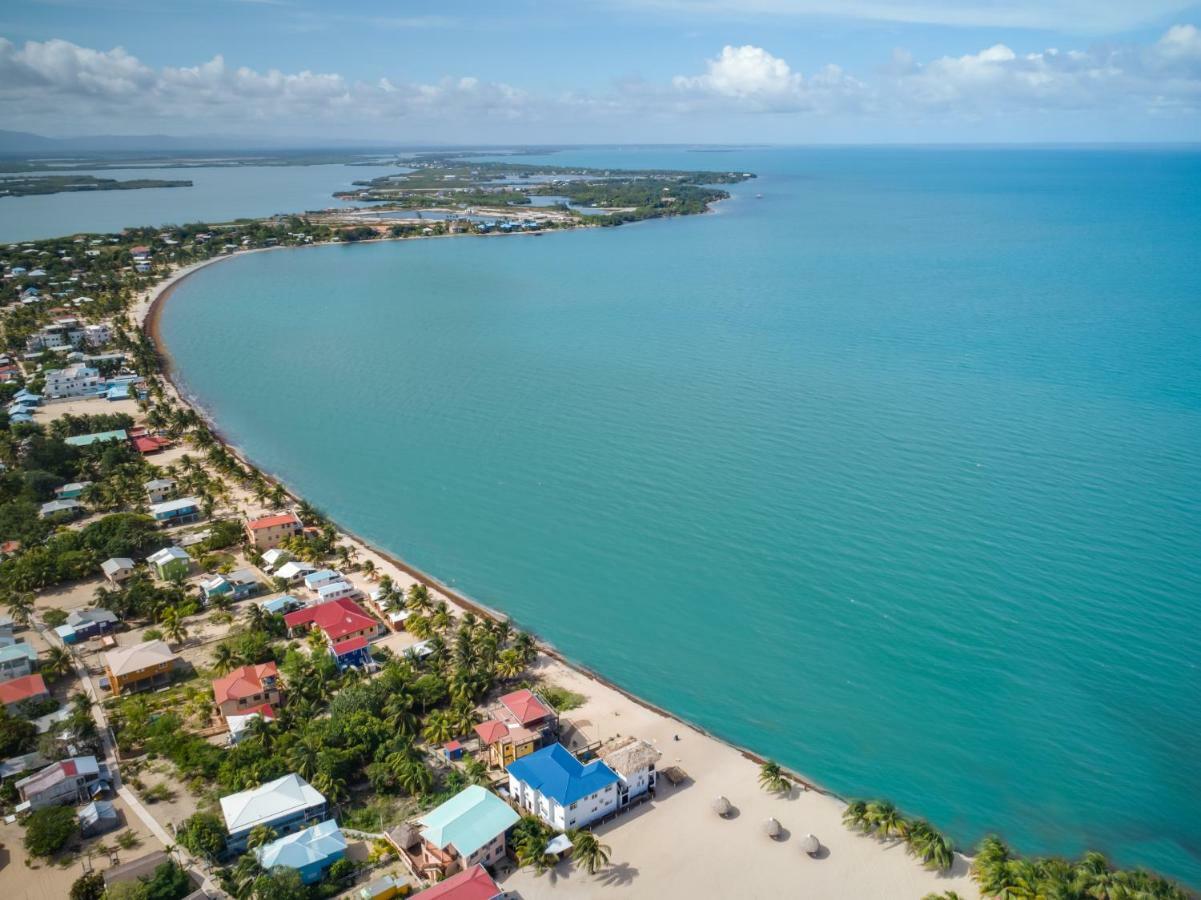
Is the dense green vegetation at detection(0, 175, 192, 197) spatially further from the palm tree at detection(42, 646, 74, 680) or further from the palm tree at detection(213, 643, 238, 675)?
the palm tree at detection(213, 643, 238, 675)

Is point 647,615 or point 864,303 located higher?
point 864,303

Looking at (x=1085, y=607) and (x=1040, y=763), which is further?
(x=1085, y=607)

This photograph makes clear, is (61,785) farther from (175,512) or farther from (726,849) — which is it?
(175,512)

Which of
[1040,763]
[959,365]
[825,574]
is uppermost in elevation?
[959,365]

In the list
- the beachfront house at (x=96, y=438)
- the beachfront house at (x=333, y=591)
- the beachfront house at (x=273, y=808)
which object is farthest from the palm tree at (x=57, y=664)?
the beachfront house at (x=96, y=438)

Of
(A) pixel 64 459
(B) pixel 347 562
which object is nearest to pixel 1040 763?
(B) pixel 347 562

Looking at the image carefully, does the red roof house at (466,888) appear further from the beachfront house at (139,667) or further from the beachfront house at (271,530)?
the beachfront house at (271,530)

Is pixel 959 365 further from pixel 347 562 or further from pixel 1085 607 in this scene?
pixel 347 562
